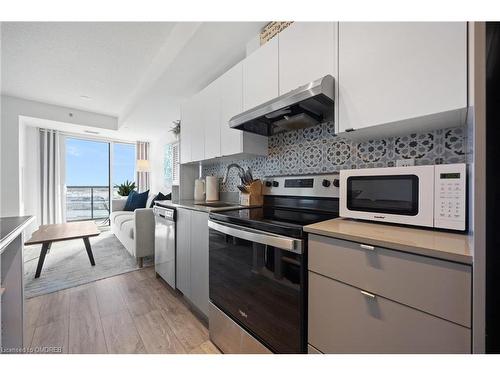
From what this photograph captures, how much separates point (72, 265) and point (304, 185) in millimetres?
3140

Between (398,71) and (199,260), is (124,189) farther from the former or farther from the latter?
(398,71)

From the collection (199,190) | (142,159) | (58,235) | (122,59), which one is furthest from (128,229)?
(142,159)

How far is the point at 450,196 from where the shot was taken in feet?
2.46

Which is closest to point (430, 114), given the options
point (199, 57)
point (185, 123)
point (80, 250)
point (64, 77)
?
point (199, 57)

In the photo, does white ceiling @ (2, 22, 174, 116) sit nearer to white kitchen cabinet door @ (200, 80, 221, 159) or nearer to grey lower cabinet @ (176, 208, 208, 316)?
white kitchen cabinet door @ (200, 80, 221, 159)

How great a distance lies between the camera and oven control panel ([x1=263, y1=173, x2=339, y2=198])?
4.27 ft

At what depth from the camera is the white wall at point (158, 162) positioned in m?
4.92

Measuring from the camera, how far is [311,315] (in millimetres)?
837

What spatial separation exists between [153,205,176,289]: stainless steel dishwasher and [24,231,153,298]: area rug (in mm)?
666

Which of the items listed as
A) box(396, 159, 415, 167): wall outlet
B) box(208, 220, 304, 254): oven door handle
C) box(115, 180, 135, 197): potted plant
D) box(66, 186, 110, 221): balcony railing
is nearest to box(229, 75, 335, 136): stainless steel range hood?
box(396, 159, 415, 167): wall outlet

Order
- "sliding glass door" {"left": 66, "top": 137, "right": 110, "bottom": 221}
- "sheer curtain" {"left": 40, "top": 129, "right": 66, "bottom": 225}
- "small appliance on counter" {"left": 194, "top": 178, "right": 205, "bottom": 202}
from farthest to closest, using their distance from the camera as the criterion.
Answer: "sliding glass door" {"left": 66, "top": 137, "right": 110, "bottom": 221}
"sheer curtain" {"left": 40, "top": 129, "right": 66, "bottom": 225}
"small appliance on counter" {"left": 194, "top": 178, "right": 205, "bottom": 202}

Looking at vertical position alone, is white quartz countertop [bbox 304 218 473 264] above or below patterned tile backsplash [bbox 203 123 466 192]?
below

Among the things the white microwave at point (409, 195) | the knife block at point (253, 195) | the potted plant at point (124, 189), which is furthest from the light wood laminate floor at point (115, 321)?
the potted plant at point (124, 189)

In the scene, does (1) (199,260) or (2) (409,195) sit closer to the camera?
(2) (409,195)
